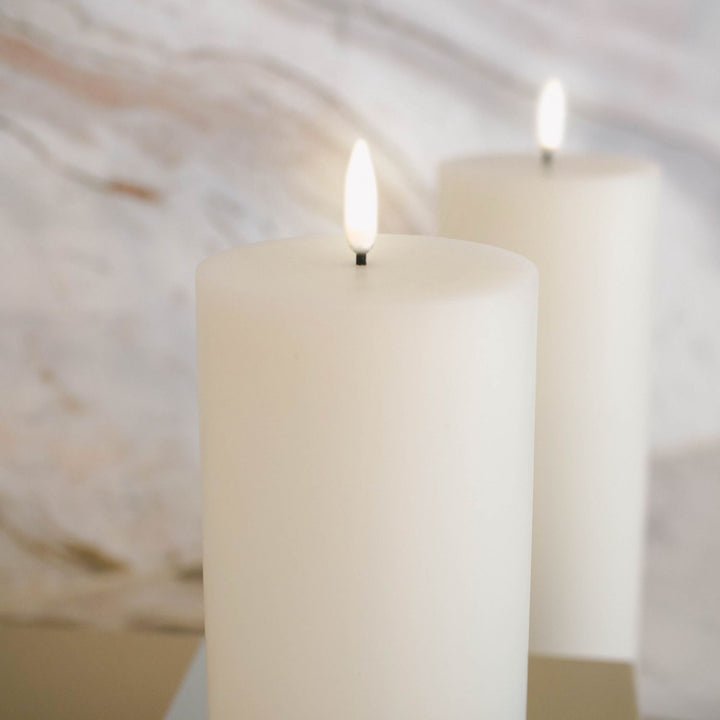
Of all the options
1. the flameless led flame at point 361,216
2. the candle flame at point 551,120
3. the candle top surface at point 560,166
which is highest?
the candle flame at point 551,120

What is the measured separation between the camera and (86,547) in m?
1.02

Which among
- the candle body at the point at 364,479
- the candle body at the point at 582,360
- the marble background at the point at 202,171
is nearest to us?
the candle body at the point at 364,479

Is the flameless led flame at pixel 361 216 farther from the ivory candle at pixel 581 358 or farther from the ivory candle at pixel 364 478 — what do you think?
the ivory candle at pixel 581 358

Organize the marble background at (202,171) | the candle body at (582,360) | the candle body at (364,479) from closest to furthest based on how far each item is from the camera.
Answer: the candle body at (364,479), the candle body at (582,360), the marble background at (202,171)

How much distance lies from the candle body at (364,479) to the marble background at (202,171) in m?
0.49

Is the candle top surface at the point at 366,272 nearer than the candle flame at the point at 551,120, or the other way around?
the candle top surface at the point at 366,272

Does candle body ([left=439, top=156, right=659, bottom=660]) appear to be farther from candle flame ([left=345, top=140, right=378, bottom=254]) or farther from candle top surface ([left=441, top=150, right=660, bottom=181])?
candle flame ([left=345, top=140, right=378, bottom=254])

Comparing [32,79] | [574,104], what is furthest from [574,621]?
[32,79]

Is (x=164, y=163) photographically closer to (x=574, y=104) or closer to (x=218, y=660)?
(x=574, y=104)

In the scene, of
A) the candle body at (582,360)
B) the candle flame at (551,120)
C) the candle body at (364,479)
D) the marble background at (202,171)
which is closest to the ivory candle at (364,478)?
the candle body at (364,479)

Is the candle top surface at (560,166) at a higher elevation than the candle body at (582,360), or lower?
higher

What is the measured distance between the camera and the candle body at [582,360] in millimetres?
643

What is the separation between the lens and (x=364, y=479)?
41 cm

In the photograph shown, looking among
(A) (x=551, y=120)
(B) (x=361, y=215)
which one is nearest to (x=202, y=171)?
(A) (x=551, y=120)
